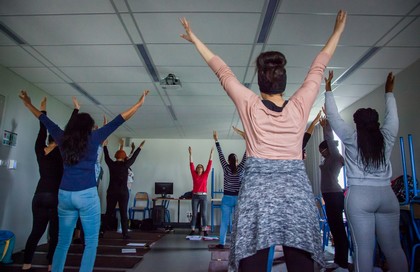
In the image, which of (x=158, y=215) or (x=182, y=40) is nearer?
(x=182, y=40)

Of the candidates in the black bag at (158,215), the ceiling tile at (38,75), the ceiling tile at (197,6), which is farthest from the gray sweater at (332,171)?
the black bag at (158,215)

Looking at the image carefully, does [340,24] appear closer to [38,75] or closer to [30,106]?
[30,106]

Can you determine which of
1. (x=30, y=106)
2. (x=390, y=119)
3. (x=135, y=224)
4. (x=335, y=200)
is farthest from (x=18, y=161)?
(x=390, y=119)

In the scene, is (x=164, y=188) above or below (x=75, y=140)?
below

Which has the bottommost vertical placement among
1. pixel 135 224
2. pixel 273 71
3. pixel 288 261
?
pixel 135 224

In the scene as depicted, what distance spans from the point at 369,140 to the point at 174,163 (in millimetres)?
7744

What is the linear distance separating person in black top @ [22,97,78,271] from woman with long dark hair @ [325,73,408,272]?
8.72ft

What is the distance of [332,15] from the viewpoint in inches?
107

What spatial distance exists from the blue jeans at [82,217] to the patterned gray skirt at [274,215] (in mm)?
1462

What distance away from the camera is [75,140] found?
2.12m

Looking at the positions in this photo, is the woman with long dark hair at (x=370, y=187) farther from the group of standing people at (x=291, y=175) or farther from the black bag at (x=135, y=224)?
the black bag at (x=135, y=224)

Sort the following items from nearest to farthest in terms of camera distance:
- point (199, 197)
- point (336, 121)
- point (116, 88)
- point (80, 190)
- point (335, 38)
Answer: point (335, 38) → point (336, 121) → point (80, 190) → point (116, 88) → point (199, 197)

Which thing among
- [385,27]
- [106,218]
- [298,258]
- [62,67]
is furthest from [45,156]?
[385,27]

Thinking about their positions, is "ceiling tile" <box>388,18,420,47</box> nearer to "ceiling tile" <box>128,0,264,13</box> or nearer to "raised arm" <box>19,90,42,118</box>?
"ceiling tile" <box>128,0,264,13</box>
